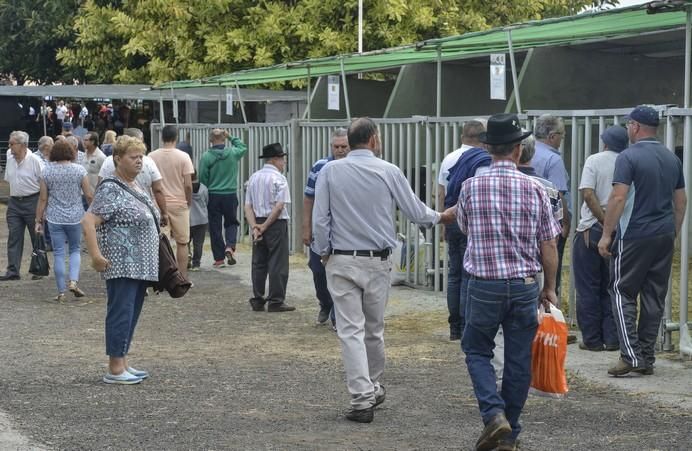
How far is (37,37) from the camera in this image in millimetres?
36438

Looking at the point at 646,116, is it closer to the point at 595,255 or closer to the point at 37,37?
the point at 595,255

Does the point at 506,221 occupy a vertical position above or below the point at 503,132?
below

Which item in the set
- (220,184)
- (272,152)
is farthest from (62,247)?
(220,184)

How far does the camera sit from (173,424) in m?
7.43

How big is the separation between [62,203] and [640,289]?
→ 7.05 meters

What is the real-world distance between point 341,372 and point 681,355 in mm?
2618

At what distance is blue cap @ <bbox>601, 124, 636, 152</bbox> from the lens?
31.3ft

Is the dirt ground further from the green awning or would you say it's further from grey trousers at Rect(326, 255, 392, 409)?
the green awning

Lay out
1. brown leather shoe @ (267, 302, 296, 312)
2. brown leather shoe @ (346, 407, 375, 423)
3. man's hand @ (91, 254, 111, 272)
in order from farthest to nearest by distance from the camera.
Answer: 1. brown leather shoe @ (267, 302, 296, 312)
2. man's hand @ (91, 254, 111, 272)
3. brown leather shoe @ (346, 407, 375, 423)

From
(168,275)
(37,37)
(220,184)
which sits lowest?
(168,275)

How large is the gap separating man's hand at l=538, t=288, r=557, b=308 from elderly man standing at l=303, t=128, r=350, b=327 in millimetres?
3266

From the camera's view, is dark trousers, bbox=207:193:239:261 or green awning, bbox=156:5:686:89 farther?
dark trousers, bbox=207:193:239:261

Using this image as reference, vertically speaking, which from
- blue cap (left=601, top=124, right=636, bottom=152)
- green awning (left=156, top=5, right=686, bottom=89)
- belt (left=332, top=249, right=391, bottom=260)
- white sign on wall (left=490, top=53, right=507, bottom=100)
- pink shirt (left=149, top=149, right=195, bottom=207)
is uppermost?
green awning (left=156, top=5, right=686, bottom=89)

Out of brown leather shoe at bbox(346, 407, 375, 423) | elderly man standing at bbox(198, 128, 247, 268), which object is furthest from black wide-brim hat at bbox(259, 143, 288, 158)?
brown leather shoe at bbox(346, 407, 375, 423)
